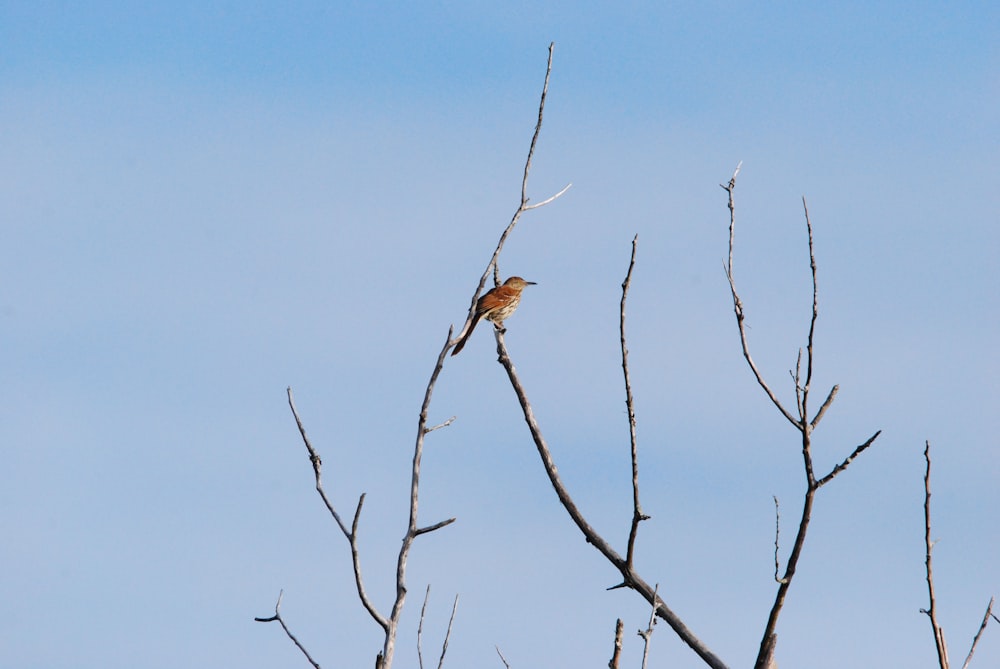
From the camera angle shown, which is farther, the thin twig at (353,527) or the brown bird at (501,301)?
the brown bird at (501,301)

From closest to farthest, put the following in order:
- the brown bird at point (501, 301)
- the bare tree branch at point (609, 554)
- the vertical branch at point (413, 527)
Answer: the vertical branch at point (413, 527) < the bare tree branch at point (609, 554) < the brown bird at point (501, 301)

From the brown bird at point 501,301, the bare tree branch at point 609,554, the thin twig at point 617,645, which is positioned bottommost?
the thin twig at point 617,645

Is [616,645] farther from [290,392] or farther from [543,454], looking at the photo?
[543,454]

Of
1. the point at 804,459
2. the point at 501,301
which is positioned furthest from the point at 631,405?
the point at 501,301

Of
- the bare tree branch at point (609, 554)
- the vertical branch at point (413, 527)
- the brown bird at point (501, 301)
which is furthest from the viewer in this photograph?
the brown bird at point (501, 301)

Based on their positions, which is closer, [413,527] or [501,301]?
[413,527]

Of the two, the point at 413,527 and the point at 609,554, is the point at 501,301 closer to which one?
the point at 609,554

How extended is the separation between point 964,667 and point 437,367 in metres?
2.25

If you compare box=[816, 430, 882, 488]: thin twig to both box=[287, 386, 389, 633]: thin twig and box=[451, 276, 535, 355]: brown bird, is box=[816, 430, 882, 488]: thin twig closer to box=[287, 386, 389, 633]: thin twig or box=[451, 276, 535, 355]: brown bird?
box=[287, 386, 389, 633]: thin twig

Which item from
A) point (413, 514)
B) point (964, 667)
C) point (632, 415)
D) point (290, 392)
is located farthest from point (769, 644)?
point (290, 392)

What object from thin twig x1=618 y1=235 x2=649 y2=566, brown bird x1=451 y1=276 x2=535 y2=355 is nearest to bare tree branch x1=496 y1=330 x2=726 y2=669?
thin twig x1=618 y1=235 x2=649 y2=566

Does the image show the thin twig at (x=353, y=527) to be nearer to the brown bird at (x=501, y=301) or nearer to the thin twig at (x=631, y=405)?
the thin twig at (x=631, y=405)

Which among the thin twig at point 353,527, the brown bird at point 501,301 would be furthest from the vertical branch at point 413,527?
the brown bird at point 501,301

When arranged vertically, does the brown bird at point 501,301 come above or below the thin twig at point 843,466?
above
